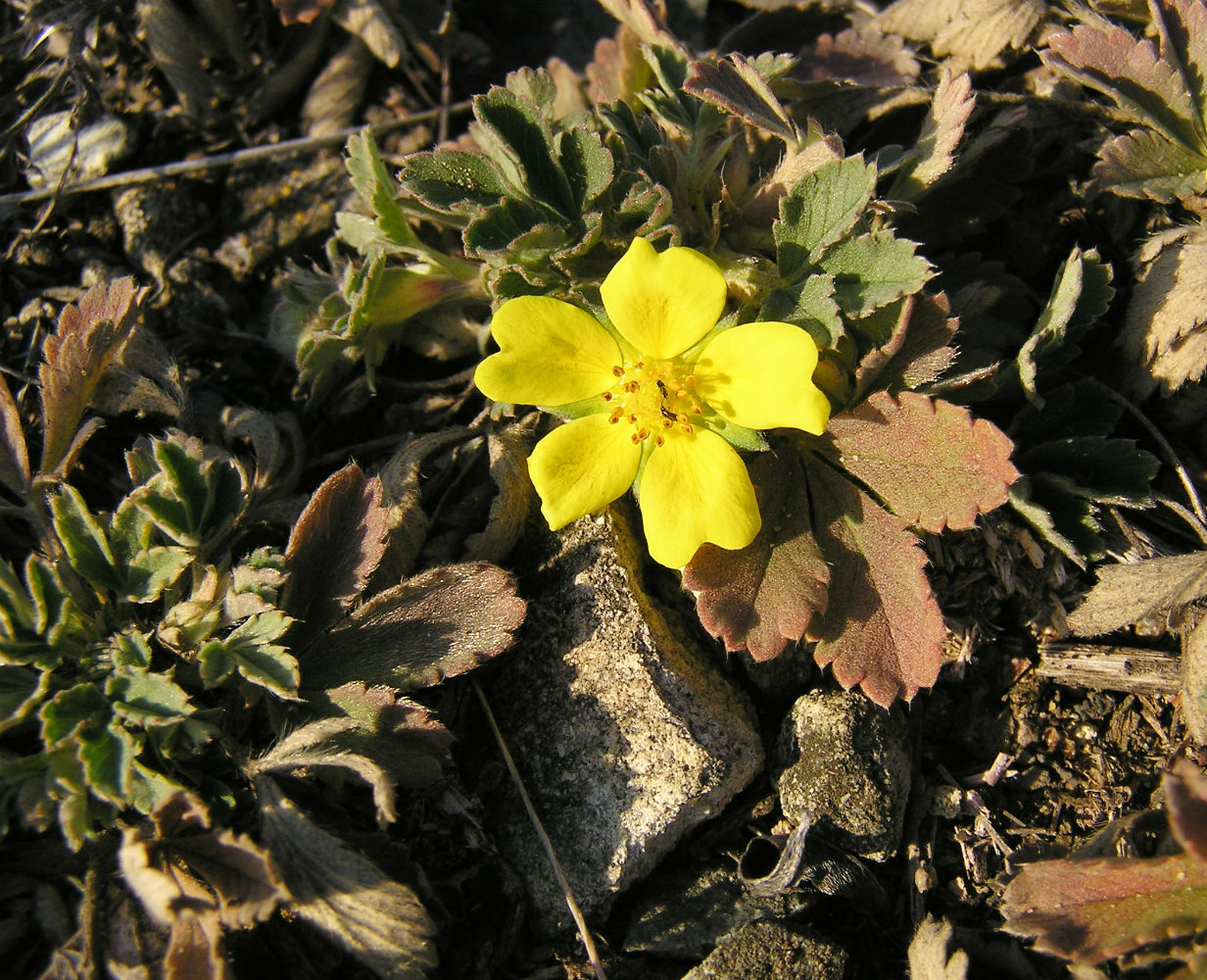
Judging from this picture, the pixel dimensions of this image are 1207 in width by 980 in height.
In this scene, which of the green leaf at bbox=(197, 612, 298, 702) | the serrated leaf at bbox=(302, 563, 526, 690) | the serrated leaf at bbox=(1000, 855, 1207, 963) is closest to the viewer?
the serrated leaf at bbox=(1000, 855, 1207, 963)

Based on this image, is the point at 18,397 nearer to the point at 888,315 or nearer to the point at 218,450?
the point at 218,450

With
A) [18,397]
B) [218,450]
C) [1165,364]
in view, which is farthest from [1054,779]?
[18,397]

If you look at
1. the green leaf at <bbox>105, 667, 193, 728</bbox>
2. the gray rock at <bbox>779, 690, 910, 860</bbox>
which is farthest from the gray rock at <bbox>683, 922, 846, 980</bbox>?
the green leaf at <bbox>105, 667, 193, 728</bbox>

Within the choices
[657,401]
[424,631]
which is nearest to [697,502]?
[657,401]

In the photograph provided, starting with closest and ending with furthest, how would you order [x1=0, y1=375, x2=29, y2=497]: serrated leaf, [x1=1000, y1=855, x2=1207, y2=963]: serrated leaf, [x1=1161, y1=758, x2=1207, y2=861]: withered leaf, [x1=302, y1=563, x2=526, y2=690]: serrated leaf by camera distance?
[x1=1161, y1=758, x2=1207, y2=861]: withered leaf
[x1=1000, y1=855, x2=1207, y2=963]: serrated leaf
[x1=302, y1=563, x2=526, y2=690]: serrated leaf
[x1=0, y1=375, x2=29, y2=497]: serrated leaf

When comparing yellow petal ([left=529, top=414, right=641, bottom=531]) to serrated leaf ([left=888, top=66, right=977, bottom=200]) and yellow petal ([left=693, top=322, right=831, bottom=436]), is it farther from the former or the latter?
serrated leaf ([left=888, top=66, right=977, bottom=200])

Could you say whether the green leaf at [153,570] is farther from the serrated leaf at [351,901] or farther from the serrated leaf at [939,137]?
the serrated leaf at [939,137]
